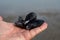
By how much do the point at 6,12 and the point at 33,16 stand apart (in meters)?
1.14

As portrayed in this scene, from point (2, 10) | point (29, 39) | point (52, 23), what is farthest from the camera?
point (2, 10)

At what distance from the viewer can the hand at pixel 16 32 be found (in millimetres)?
998

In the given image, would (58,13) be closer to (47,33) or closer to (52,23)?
(52,23)

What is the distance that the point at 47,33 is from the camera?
1.92 meters

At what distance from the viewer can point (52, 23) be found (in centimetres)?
205

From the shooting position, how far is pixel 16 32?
3.47ft

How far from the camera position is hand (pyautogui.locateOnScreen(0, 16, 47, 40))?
3.27 ft

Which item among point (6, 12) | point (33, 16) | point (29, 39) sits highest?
point (6, 12)

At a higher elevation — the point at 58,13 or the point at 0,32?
the point at 58,13

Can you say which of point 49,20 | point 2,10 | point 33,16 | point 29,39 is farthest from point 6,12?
point 29,39

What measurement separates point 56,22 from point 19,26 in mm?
1031

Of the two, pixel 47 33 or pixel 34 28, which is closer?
pixel 34 28

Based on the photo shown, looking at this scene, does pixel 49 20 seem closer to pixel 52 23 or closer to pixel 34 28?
pixel 52 23

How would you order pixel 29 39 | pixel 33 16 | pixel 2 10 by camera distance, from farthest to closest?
pixel 2 10 < pixel 33 16 < pixel 29 39
